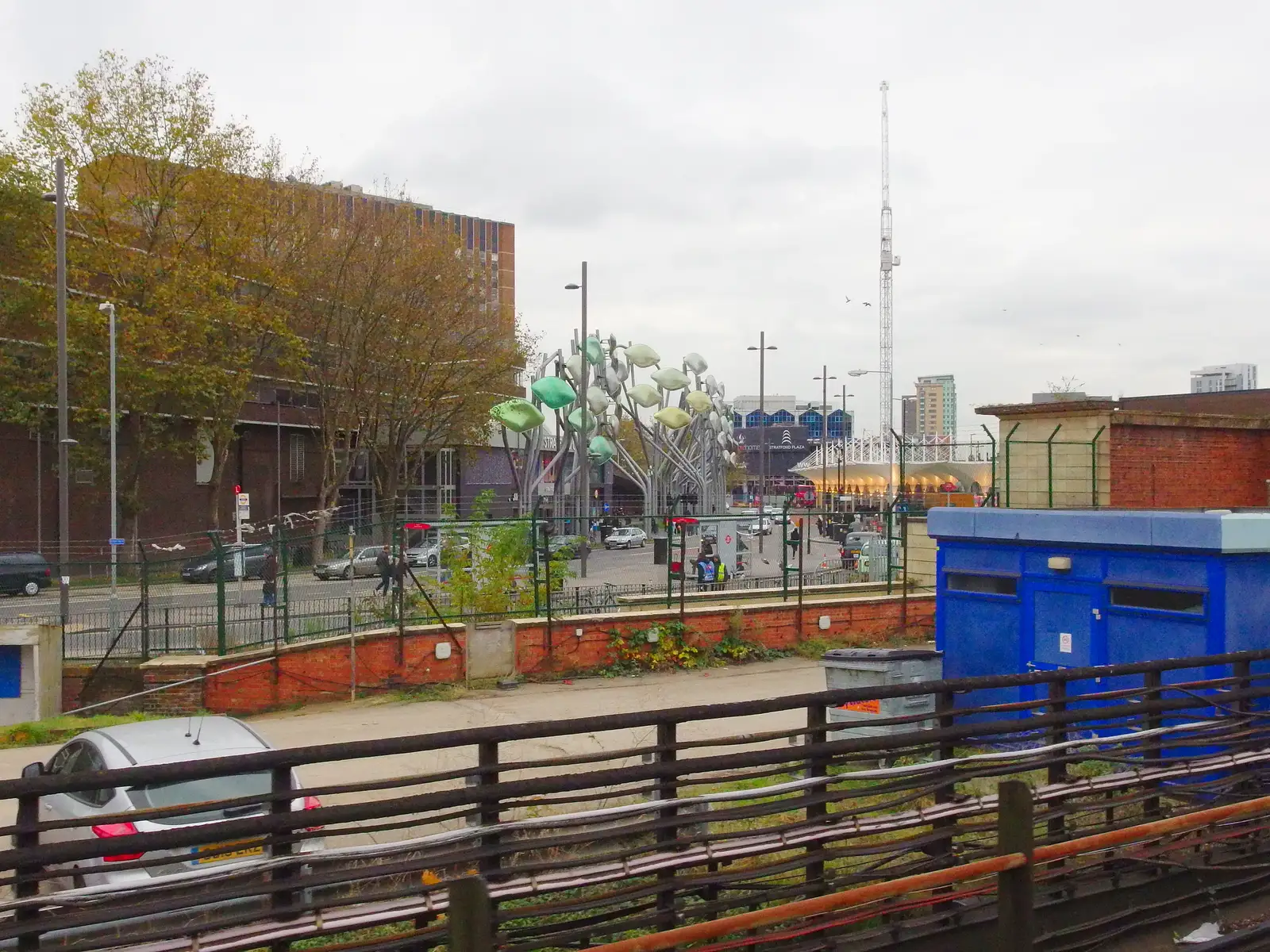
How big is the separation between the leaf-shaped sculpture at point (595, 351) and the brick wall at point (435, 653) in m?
29.4

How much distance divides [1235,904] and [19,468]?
45.1 meters

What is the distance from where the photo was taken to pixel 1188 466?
20.6 m

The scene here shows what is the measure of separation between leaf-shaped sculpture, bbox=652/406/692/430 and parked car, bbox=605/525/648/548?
1022 inches

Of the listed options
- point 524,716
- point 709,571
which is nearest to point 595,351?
point 709,571

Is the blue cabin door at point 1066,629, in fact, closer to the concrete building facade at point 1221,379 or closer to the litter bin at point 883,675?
the litter bin at point 883,675

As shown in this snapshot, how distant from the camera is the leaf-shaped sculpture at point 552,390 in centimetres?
4366

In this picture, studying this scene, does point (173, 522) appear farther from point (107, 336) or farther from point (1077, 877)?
point (1077, 877)

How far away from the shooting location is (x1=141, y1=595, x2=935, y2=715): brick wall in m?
16.1

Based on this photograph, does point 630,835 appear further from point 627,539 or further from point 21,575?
point 627,539

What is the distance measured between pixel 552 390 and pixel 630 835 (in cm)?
3943

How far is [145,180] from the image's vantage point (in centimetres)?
3866

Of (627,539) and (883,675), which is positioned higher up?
(627,539)

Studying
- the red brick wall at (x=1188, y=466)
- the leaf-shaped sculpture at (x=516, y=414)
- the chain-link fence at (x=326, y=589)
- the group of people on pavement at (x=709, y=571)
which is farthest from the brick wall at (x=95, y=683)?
the leaf-shaped sculpture at (x=516, y=414)

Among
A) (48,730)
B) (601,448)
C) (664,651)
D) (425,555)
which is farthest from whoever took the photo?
(601,448)
